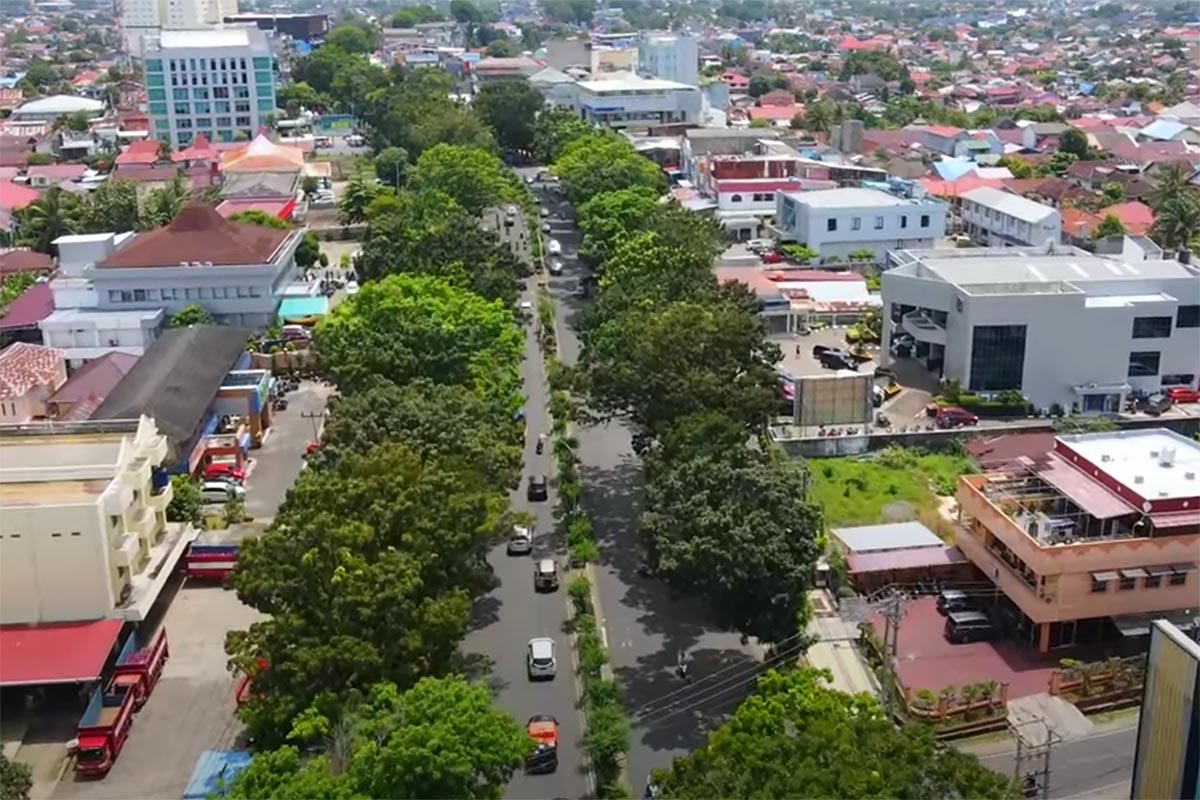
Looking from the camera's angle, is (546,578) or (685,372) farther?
(685,372)

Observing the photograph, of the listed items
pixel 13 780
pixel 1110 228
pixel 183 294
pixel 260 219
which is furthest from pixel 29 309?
pixel 1110 228

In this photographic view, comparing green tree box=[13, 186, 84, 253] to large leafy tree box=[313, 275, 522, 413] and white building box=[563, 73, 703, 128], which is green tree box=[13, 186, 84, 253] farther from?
white building box=[563, 73, 703, 128]

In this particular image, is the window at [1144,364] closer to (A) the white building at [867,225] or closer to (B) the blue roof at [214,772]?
(A) the white building at [867,225]

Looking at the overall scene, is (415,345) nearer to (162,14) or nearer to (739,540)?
(739,540)

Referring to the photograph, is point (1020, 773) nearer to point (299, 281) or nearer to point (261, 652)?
point (261, 652)

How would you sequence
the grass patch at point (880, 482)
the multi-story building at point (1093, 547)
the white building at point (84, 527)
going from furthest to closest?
the grass patch at point (880, 482) → the multi-story building at point (1093, 547) → the white building at point (84, 527)

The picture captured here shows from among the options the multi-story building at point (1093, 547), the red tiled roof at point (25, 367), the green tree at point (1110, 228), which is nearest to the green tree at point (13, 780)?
the multi-story building at point (1093, 547)
